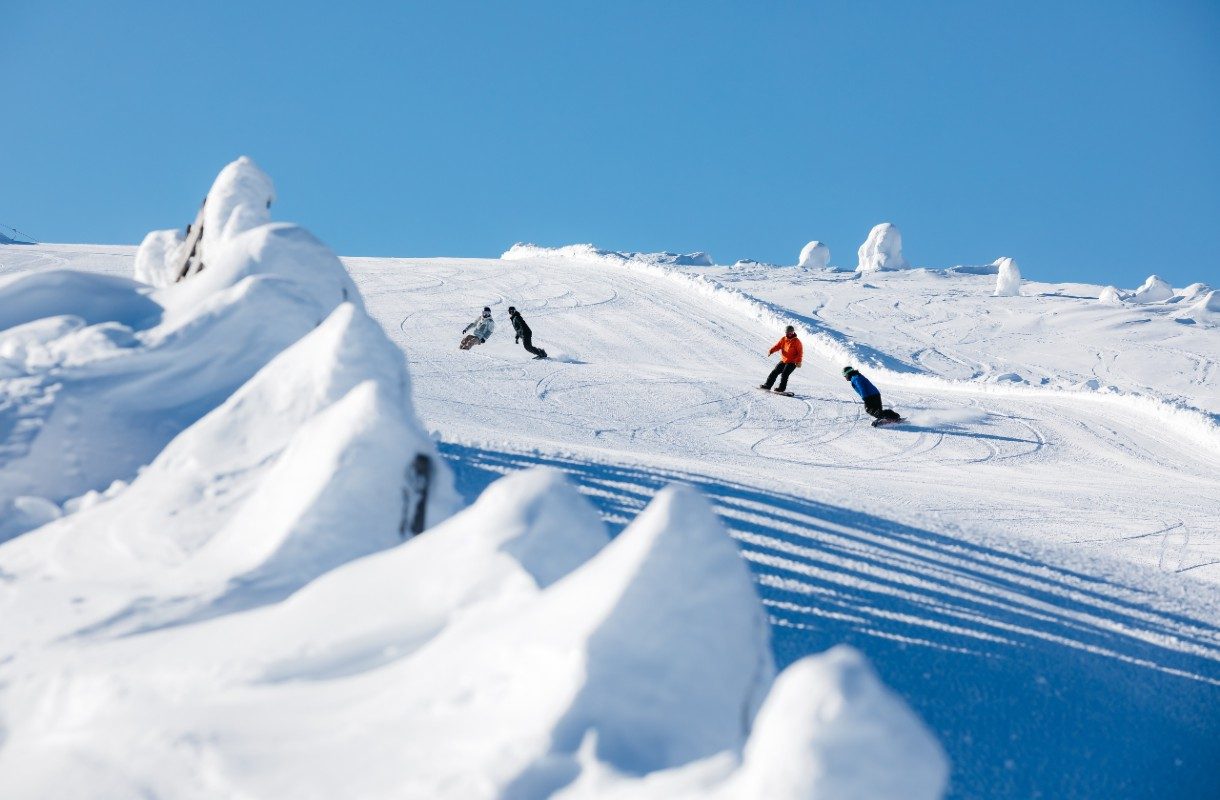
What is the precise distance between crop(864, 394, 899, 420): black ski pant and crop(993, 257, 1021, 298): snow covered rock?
26000 millimetres

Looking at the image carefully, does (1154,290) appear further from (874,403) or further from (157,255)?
(157,255)

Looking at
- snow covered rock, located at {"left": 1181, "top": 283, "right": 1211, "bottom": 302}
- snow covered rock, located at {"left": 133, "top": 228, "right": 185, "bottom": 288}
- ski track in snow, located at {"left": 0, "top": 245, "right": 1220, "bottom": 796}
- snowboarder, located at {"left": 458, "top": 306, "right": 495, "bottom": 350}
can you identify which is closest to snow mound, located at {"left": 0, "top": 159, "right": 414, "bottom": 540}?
ski track in snow, located at {"left": 0, "top": 245, "right": 1220, "bottom": 796}

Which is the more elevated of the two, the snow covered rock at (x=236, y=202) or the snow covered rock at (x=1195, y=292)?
the snow covered rock at (x=1195, y=292)

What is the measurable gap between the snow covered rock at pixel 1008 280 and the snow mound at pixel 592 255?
12428 millimetres

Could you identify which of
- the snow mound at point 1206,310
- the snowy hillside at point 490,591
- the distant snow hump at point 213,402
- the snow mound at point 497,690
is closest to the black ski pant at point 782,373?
the snowy hillside at point 490,591

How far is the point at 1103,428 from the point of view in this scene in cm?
1502

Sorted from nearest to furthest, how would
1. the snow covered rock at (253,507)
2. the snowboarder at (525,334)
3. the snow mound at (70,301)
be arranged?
the snow covered rock at (253,507)
the snow mound at (70,301)
the snowboarder at (525,334)

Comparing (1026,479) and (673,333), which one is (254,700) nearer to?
(1026,479)

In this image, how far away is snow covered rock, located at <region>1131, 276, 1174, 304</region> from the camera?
40.9 m

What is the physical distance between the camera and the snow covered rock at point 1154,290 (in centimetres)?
4088

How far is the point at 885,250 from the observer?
5641 centimetres

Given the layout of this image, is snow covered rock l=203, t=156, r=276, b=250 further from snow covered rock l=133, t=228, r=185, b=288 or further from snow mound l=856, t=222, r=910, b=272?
snow mound l=856, t=222, r=910, b=272

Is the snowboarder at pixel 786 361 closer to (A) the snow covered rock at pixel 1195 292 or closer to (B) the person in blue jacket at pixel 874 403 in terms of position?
(B) the person in blue jacket at pixel 874 403

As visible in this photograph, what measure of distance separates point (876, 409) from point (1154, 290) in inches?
1327
